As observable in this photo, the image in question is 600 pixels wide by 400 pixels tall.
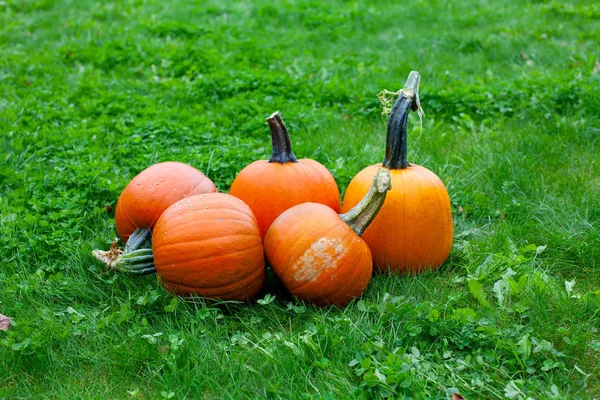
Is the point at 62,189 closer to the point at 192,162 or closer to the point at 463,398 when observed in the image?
the point at 192,162

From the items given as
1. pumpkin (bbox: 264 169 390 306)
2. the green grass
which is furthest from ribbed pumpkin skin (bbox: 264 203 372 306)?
the green grass

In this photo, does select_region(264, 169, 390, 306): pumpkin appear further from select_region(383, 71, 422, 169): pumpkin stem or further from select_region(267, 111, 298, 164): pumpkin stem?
select_region(267, 111, 298, 164): pumpkin stem

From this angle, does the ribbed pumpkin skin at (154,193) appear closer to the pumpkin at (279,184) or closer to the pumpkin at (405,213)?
the pumpkin at (279,184)

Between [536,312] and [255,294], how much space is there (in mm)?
1343

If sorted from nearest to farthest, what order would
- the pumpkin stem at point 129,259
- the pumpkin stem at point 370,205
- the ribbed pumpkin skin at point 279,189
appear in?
1. the pumpkin stem at point 370,205
2. the pumpkin stem at point 129,259
3. the ribbed pumpkin skin at point 279,189

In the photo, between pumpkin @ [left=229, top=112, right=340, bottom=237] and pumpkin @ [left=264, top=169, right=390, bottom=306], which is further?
pumpkin @ [left=229, top=112, right=340, bottom=237]

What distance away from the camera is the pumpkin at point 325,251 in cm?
296

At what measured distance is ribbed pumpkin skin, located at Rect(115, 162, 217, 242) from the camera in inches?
136

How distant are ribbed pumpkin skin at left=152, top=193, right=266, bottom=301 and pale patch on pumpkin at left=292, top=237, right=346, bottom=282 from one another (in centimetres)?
25

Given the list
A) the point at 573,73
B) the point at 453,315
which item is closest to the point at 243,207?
the point at 453,315

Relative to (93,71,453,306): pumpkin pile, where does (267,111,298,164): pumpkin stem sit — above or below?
above

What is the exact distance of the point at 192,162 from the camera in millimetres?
4531

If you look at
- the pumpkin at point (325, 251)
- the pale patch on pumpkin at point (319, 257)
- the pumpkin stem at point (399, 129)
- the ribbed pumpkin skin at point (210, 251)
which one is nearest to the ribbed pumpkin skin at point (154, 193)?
the ribbed pumpkin skin at point (210, 251)

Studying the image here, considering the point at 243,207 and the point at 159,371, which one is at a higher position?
the point at 243,207
